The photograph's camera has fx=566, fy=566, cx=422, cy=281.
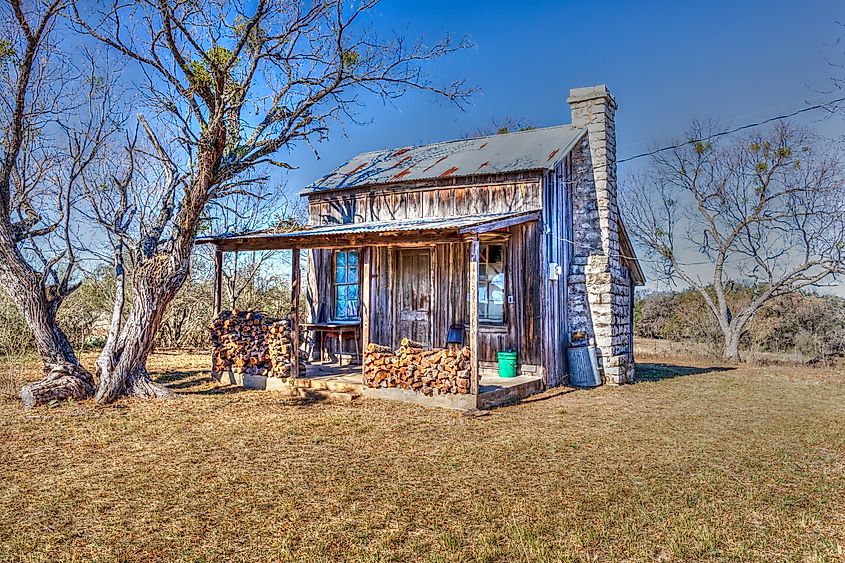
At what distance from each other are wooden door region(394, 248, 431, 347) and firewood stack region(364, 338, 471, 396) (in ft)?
6.36

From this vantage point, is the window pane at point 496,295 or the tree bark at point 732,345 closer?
the window pane at point 496,295

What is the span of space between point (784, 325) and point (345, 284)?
14.6m

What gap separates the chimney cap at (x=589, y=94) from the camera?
11523mm

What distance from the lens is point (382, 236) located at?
8414 millimetres

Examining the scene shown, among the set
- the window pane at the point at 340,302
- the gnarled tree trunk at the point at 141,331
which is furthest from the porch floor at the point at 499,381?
the gnarled tree trunk at the point at 141,331

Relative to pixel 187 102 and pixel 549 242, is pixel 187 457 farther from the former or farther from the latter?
pixel 549 242

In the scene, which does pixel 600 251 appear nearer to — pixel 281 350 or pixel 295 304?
pixel 295 304

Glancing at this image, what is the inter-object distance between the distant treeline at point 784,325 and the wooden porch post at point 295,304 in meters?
14.6

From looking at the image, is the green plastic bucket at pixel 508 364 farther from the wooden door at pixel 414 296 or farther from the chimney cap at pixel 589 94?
the chimney cap at pixel 589 94

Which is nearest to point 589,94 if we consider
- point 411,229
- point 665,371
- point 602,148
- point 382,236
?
point 602,148

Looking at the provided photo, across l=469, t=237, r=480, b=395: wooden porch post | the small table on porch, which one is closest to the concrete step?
the small table on porch

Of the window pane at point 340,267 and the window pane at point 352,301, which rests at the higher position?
the window pane at point 340,267

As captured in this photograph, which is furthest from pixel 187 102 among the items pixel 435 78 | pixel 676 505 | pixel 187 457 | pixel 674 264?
pixel 674 264

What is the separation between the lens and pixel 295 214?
1912cm
